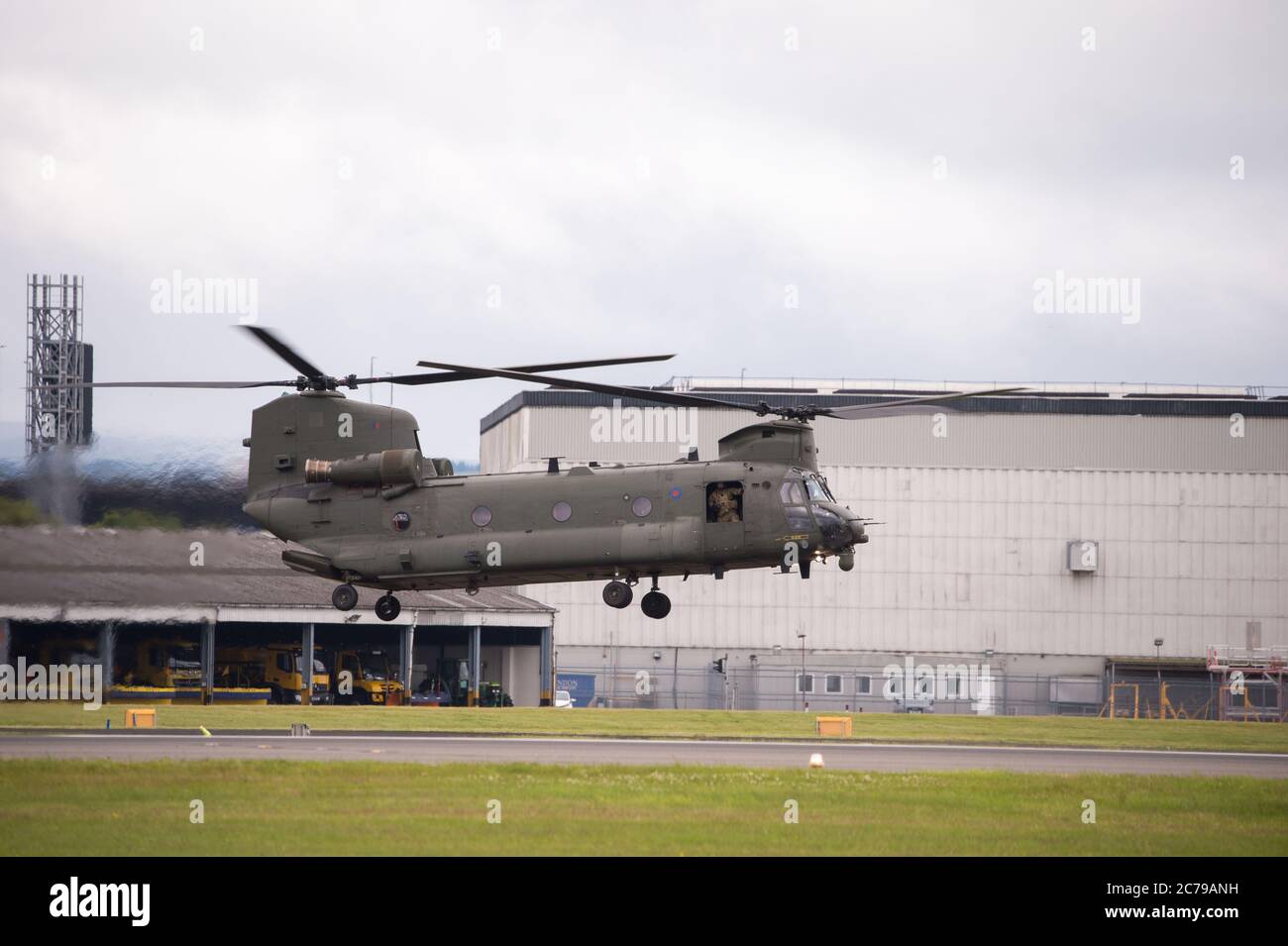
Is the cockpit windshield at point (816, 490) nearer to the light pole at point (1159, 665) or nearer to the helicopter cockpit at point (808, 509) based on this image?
the helicopter cockpit at point (808, 509)

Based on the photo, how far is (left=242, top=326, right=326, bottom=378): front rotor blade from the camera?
29000mm

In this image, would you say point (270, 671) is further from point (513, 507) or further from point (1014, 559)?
point (1014, 559)

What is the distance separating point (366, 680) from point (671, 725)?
24378mm

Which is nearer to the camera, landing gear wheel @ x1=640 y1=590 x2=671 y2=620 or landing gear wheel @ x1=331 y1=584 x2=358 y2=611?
landing gear wheel @ x1=640 y1=590 x2=671 y2=620

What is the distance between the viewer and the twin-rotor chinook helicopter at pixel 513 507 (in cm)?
3011

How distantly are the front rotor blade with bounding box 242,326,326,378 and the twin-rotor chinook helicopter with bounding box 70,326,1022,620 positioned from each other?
34mm

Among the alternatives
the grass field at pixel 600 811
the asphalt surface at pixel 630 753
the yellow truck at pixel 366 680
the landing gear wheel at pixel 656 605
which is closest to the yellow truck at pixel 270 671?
the yellow truck at pixel 366 680

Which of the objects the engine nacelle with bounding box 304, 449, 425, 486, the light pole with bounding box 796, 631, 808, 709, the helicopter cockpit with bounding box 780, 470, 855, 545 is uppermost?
the engine nacelle with bounding box 304, 449, 425, 486

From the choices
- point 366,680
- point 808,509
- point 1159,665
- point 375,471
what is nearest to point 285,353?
point 375,471

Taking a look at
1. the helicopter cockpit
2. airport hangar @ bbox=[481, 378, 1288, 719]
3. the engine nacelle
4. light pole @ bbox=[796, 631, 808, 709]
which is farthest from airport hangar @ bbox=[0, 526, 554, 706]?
light pole @ bbox=[796, 631, 808, 709]

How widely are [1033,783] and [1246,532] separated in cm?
6007

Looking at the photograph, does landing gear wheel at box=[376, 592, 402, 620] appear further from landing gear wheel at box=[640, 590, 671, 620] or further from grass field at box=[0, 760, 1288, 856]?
landing gear wheel at box=[640, 590, 671, 620]

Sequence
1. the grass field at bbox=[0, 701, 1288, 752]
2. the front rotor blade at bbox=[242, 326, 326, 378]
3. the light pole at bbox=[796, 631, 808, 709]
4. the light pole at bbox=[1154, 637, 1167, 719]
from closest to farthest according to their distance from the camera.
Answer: the front rotor blade at bbox=[242, 326, 326, 378] → the grass field at bbox=[0, 701, 1288, 752] → the light pole at bbox=[1154, 637, 1167, 719] → the light pole at bbox=[796, 631, 808, 709]
